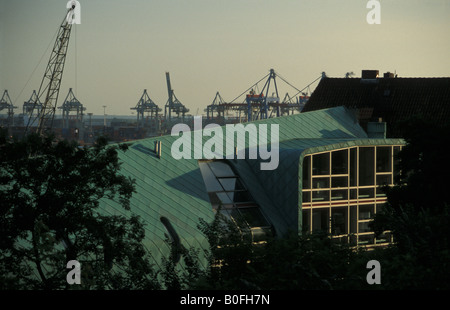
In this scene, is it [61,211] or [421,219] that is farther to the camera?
[61,211]

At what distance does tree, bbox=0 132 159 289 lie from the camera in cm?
2502

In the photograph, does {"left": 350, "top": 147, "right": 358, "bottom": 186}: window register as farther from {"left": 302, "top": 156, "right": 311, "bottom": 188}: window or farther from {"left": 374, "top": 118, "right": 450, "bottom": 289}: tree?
{"left": 374, "top": 118, "right": 450, "bottom": 289}: tree

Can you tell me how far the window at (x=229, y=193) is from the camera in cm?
4012

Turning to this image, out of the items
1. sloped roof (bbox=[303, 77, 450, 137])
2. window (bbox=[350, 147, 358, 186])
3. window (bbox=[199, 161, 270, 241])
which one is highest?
sloped roof (bbox=[303, 77, 450, 137])

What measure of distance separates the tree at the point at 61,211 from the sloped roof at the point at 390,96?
156 feet

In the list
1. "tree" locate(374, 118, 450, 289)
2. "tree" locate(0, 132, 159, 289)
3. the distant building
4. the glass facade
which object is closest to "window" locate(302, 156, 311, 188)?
the glass facade

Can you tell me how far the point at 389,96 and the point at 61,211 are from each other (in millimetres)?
54573

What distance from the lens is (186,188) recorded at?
3972 centimetres

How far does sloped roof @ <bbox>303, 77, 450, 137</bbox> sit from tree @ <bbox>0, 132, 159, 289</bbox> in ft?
156

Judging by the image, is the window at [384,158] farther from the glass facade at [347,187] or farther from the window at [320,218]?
the window at [320,218]

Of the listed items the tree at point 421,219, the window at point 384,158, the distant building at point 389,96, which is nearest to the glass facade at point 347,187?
the window at point 384,158

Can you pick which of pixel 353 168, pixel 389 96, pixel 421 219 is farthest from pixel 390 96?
pixel 421 219

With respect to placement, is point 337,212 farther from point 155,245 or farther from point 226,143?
point 155,245

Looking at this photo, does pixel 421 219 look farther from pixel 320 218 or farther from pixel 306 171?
pixel 320 218
